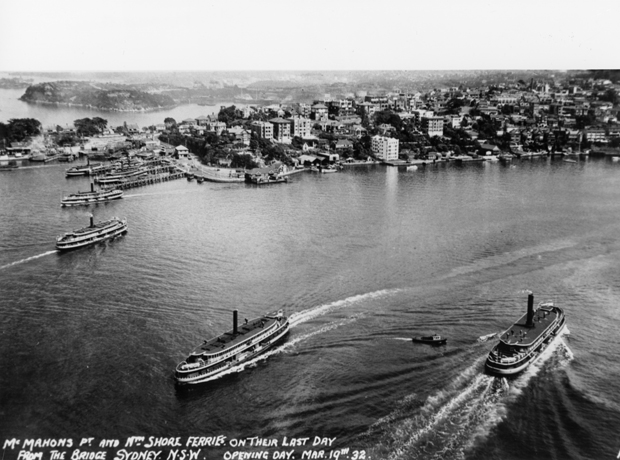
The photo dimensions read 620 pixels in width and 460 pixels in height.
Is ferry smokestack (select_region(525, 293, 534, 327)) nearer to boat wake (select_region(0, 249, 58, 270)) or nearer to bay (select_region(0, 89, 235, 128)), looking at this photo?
boat wake (select_region(0, 249, 58, 270))

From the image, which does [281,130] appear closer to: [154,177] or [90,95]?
[154,177]

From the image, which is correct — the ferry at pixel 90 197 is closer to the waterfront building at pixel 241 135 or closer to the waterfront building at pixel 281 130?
the waterfront building at pixel 241 135

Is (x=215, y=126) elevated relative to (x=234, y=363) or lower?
elevated

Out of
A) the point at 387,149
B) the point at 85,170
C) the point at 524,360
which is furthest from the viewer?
the point at 387,149

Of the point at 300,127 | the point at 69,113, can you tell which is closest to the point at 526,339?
the point at 300,127

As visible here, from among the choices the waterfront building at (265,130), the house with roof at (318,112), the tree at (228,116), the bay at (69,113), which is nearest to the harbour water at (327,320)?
the waterfront building at (265,130)

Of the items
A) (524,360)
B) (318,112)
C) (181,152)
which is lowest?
(524,360)

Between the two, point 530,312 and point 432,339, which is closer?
point 432,339
